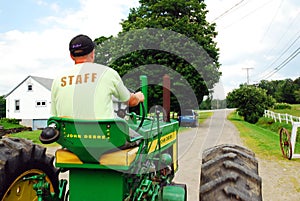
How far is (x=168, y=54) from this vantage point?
1858 centimetres

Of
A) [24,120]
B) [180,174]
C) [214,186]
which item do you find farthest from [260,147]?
[24,120]

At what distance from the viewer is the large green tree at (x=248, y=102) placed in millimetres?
31958

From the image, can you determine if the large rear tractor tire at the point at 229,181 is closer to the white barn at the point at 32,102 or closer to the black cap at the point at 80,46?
the black cap at the point at 80,46

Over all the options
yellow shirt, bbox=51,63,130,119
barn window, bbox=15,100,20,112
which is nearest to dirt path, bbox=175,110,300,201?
yellow shirt, bbox=51,63,130,119

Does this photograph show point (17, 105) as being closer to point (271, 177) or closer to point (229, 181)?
point (271, 177)

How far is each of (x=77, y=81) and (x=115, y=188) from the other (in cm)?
96

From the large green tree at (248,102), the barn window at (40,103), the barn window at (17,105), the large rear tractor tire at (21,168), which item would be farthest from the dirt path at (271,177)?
the barn window at (17,105)

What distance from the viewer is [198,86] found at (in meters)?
19.8

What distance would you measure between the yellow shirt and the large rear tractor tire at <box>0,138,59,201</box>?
751 millimetres

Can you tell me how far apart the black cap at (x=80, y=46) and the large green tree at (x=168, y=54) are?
13.1 metres

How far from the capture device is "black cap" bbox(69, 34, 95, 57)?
108 inches

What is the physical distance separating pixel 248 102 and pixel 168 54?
16.7 metres

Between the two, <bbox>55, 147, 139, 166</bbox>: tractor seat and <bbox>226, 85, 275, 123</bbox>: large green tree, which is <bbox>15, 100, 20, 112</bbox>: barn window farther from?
<bbox>55, 147, 139, 166</bbox>: tractor seat

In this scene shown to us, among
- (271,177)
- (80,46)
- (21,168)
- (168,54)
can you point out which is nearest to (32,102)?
(168,54)
